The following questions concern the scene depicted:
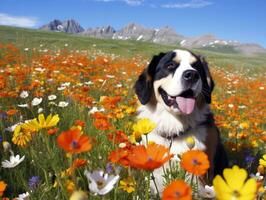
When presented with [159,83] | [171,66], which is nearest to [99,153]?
[159,83]

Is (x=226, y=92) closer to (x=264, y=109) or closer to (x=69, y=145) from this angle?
(x=264, y=109)

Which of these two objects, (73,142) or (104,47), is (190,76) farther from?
(104,47)

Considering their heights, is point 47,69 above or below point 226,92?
above

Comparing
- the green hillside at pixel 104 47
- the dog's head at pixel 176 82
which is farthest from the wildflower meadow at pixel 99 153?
the green hillside at pixel 104 47

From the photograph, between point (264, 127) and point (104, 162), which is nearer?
point (104, 162)

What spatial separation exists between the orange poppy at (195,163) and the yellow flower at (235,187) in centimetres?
17

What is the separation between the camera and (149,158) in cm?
106

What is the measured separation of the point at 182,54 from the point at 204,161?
2601 mm

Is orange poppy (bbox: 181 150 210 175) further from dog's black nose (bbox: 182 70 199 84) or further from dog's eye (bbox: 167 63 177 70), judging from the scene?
dog's eye (bbox: 167 63 177 70)

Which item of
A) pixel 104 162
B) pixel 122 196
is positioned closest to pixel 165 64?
pixel 104 162

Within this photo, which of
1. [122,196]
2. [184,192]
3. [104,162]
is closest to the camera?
[184,192]

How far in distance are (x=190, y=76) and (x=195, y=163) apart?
90.5 inches

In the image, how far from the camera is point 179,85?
345 centimetres

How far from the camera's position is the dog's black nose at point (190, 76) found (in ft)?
11.1
